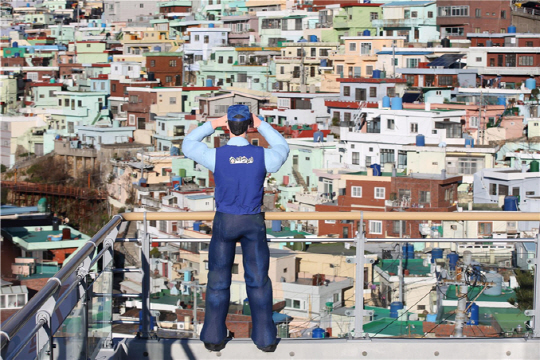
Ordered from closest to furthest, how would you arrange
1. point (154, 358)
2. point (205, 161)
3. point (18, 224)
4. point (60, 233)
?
point (205, 161), point (154, 358), point (60, 233), point (18, 224)

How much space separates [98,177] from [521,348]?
1000 inches

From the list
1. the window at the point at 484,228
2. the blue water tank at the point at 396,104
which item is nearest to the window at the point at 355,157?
the blue water tank at the point at 396,104

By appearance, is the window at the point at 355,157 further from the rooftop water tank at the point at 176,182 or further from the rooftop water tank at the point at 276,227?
the rooftop water tank at the point at 276,227

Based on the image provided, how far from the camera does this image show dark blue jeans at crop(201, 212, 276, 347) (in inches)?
122

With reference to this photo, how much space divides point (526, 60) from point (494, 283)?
86.1 ft

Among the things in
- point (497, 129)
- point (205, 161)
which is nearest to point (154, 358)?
point (205, 161)

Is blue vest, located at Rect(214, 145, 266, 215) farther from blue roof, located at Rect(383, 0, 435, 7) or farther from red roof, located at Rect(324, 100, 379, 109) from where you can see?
blue roof, located at Rect(383, 0, 435, 7)

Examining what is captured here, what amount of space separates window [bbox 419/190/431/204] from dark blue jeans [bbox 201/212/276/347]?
57.0 feet

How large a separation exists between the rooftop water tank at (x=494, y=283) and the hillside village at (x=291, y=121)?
2.01 metres

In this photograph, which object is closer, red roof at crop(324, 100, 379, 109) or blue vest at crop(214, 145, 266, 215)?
blue vest at crop(214, 145, 266, 215)

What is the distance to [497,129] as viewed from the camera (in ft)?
82.0

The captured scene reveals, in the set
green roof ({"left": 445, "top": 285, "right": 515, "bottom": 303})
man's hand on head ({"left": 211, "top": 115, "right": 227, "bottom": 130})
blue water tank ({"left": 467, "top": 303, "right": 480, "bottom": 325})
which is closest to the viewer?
man's hand on head ({"left": 211, "top": 115, "right": 227, "bottom": 130})

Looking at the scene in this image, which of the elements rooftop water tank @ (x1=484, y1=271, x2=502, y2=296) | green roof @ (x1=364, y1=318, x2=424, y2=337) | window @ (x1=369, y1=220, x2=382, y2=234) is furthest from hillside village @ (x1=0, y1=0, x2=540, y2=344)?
green roof @ (x1=364, y1=318, x2=424, y2=337)

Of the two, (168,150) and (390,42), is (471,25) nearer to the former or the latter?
(390,42)
